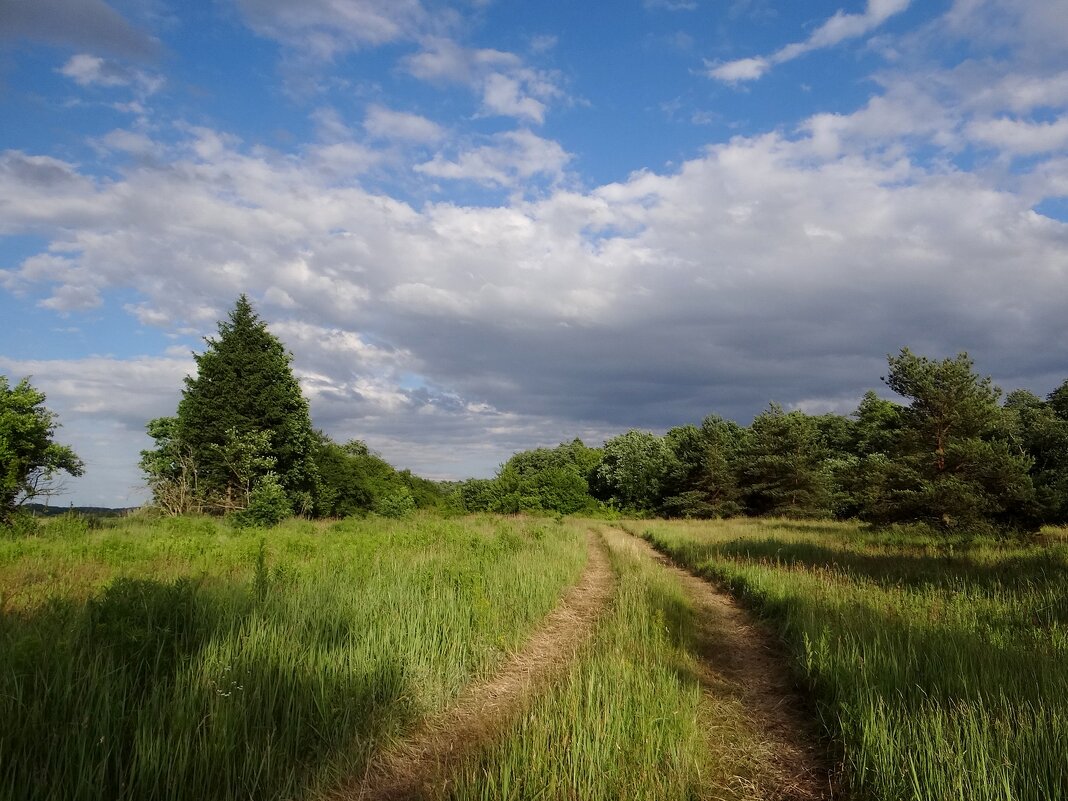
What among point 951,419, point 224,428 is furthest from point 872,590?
point 224,428

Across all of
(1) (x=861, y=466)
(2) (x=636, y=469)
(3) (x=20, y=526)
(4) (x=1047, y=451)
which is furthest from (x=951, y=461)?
(2) (x=636, y=469)

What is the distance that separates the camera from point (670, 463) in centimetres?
6366

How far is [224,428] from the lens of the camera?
3509cm

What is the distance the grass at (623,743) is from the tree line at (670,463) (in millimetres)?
19647

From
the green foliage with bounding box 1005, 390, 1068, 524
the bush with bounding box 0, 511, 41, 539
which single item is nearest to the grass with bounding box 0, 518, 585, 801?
the bush with bounding box 0, 511, 41, 539

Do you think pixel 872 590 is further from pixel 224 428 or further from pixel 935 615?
pixel 224 428

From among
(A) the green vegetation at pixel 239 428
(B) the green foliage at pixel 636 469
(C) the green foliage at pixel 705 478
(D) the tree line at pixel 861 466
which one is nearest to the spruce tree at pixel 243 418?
(A) the green vegetation at pixel 239 428

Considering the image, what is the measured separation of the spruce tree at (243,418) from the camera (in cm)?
3441

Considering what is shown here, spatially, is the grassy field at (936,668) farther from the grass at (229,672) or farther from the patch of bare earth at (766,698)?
the grass at (229,672)

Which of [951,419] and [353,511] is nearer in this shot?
[951,419]

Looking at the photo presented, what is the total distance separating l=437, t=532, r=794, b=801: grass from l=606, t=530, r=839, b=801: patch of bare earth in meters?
0.10

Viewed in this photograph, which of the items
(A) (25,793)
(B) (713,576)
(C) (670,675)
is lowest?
(B) (713,576)

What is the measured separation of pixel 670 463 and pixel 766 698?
5972cm

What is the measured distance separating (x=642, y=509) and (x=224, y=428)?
4729cm
